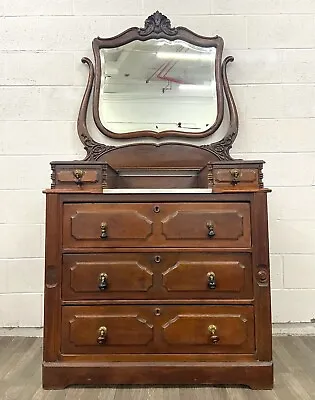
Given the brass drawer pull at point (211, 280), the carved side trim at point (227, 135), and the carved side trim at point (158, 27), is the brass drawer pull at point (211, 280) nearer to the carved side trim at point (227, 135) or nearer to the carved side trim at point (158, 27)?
the carved side trim at point (227, 135)

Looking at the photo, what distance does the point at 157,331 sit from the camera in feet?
5.63

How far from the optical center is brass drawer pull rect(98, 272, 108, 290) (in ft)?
5.61

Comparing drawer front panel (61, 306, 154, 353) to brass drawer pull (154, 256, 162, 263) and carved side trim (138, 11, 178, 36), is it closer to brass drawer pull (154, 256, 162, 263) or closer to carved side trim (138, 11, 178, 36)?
brass drawer pull (154, 256, 162, 263)

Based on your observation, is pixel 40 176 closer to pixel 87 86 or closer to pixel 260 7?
pixel 87 86

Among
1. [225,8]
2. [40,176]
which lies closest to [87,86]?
[40,176]

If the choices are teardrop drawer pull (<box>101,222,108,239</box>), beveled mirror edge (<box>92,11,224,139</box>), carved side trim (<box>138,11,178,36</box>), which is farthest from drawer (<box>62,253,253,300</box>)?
carved side trim (<box>138,11,178,36</box>)

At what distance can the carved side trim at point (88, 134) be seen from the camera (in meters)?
2.36

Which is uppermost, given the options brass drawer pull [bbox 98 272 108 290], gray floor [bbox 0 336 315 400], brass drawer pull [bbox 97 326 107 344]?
brass drawer pull [bbox 98 272 108 290]

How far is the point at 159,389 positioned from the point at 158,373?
0.07 metres

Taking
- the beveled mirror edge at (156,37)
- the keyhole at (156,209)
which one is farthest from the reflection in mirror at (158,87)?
the keyhole at (156,209)

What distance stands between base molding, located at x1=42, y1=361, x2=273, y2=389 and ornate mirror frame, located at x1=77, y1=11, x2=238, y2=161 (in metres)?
1.15

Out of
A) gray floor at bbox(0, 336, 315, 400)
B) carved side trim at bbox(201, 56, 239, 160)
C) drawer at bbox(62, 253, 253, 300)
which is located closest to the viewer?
gray floor at bbox(0, 336, 315, 400)

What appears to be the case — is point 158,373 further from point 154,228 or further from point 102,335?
point 154,228

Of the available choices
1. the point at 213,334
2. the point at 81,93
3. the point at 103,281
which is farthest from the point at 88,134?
the point at 213,334
